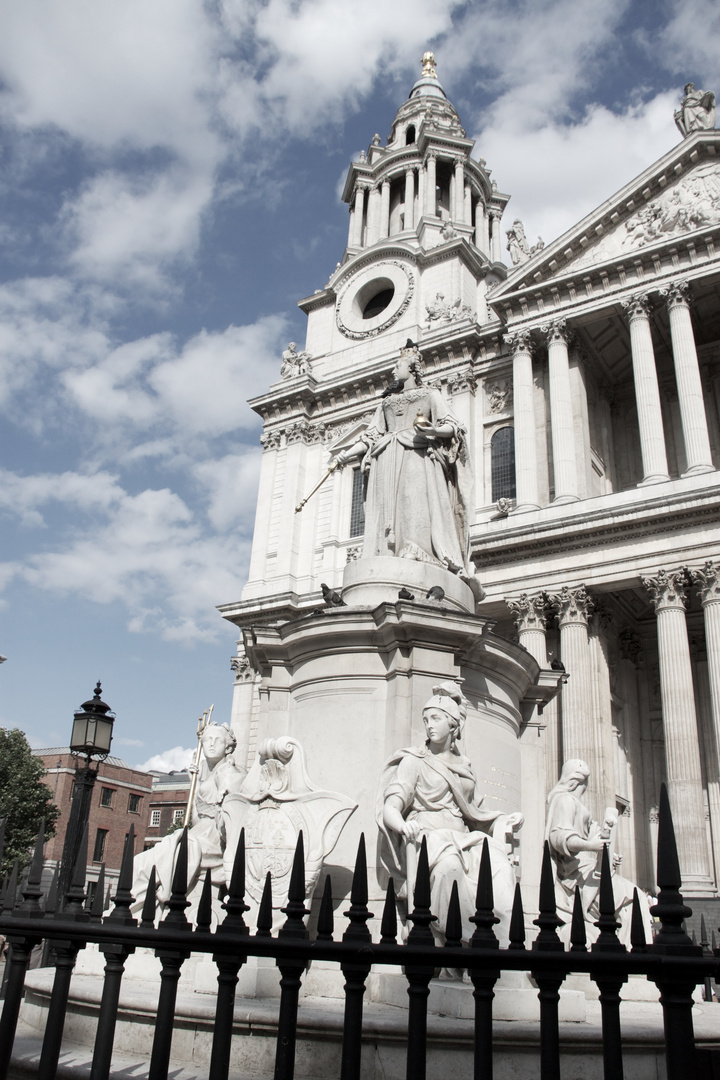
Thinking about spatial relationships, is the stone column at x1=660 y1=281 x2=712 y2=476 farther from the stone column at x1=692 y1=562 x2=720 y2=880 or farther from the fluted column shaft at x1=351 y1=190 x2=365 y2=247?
the fluted column shaft at x1=351 y1=190 x2=365 y2=247

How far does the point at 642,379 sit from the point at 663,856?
26.1m

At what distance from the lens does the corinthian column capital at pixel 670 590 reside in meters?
22.3

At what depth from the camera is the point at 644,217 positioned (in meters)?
28.0

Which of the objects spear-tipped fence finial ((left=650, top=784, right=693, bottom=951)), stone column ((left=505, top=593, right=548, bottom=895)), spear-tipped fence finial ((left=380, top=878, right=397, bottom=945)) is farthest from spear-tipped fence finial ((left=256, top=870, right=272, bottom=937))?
stone column ((left=505, top=593, right=548, bottom=895))

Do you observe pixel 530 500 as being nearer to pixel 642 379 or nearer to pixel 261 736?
pixel 642 379

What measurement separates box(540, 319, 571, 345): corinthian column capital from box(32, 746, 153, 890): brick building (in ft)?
126

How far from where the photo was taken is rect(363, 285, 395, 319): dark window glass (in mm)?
38969

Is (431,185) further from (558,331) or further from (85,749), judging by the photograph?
(85,749)

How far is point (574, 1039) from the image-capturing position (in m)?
4.09

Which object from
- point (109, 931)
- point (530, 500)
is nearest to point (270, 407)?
point (530, 500)

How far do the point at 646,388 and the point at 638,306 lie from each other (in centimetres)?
282

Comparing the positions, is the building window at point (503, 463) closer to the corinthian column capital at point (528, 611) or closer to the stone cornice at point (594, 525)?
the stone cornice at point (594, 525)

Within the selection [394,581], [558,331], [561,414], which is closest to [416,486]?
[394,581]

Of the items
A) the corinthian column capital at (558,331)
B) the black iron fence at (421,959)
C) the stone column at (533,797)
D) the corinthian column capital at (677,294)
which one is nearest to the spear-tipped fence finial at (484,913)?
the black iron fence at (421,959)
